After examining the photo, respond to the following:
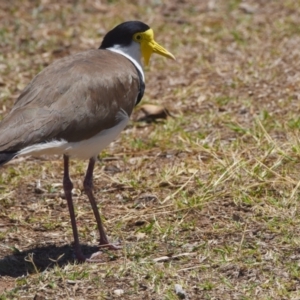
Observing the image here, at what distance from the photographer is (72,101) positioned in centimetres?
543

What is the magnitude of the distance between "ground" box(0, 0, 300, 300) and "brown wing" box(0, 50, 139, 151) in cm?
79

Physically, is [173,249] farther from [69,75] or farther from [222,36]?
[222,36]

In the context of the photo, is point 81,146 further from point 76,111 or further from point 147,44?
point 147,44

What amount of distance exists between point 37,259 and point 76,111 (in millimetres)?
1025

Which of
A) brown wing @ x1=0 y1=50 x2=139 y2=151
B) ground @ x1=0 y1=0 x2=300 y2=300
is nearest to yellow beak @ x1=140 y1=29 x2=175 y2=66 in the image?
brown wing @ x1=0 y1=50 x2=139 y2=151

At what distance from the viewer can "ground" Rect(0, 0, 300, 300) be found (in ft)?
16.7

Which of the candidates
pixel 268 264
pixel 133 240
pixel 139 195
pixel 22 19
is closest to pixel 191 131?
pixel 139 195

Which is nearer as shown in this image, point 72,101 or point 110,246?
point 72,101

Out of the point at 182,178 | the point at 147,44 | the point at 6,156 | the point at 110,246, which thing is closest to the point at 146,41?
the point at 147,44

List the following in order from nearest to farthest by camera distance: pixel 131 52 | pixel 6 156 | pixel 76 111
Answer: pixel 6 156
pixel 76 111
pixel 131 52

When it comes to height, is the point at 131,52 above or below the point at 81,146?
above

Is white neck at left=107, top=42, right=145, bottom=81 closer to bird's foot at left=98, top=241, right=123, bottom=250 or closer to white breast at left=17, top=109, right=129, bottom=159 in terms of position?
white breast at left=17, top=109, right=129, bottom=159

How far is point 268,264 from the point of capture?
5.16 meters

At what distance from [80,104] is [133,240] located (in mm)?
1024
